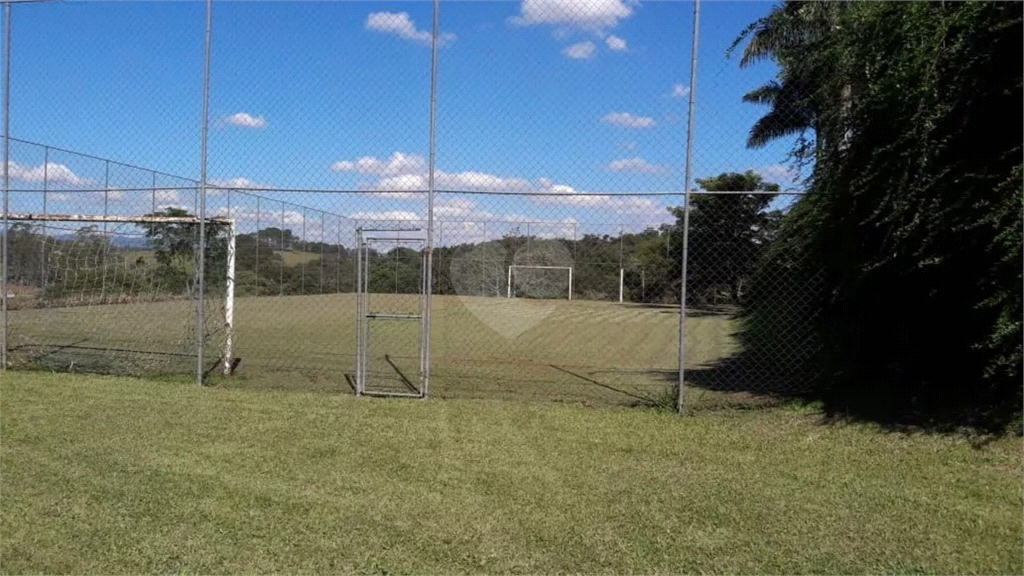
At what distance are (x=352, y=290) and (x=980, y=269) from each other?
64.4 feet

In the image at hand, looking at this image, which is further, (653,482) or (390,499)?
(653,482)

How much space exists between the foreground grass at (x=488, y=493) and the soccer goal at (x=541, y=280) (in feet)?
9.60

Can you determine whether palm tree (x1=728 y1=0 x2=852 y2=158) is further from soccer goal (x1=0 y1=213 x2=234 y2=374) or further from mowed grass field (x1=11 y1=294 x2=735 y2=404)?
soccer goal (x1=0 y1=213 x2=234 y2=374)

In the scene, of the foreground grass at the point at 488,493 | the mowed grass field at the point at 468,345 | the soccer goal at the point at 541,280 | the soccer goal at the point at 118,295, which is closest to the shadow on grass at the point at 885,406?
the foreground grass at the point at 488,493

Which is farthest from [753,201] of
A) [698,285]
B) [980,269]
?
[980,269]

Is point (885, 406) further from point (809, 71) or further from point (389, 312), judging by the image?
point (389, 312)

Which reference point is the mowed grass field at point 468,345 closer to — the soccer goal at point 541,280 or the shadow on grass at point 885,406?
the soccer goal at point 541,280

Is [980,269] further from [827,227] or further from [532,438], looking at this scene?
[532,438]

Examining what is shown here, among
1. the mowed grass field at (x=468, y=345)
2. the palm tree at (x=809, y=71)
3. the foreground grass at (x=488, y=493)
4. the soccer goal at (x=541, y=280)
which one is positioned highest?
the palm tree at (x=809, y=71)

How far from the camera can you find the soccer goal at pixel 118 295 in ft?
34.1

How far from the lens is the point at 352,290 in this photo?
23828 mm

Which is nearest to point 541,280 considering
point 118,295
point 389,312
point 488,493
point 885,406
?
point 389,312

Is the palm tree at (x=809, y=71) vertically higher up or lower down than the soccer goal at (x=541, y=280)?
higher up

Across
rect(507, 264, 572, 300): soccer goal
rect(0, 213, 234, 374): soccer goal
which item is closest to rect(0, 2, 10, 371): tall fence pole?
rect(0, 213, 234, 374): soccer goal
